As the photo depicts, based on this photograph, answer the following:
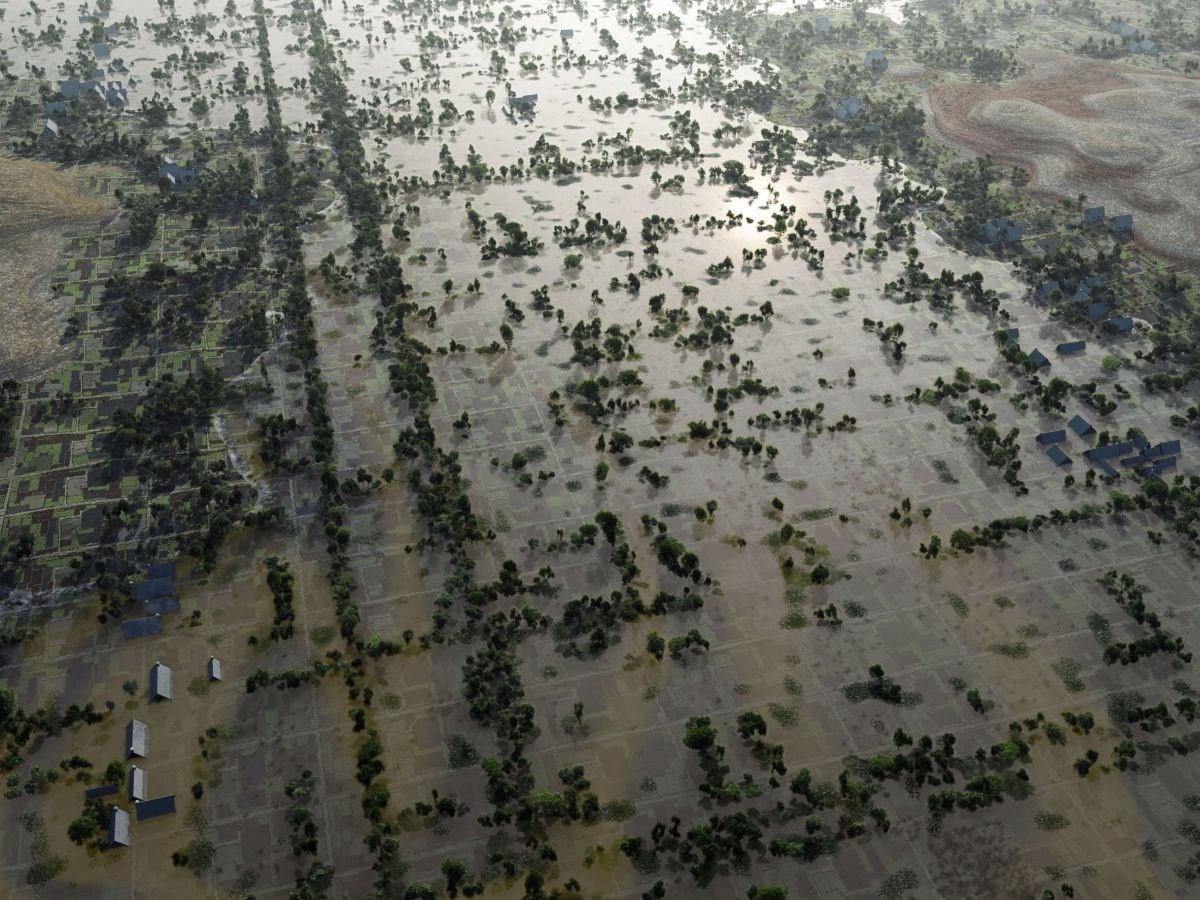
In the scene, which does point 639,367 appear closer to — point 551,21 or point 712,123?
point 712,123

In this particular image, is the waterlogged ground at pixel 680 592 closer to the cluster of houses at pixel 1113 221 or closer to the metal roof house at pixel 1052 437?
the metal roof house at pixel 1052 437

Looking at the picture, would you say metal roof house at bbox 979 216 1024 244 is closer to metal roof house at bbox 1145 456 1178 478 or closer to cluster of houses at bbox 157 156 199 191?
metal roof house at bbox 1145 456 1178 478

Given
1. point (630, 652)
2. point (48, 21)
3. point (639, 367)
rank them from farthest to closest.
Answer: point (48, 21) → point (639, 367) → point (630, 652)

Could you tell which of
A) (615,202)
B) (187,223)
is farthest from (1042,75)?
(187,223)

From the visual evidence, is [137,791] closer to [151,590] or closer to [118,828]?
[118,828]

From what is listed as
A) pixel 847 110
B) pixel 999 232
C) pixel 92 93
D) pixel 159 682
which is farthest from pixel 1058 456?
pixel 92 93

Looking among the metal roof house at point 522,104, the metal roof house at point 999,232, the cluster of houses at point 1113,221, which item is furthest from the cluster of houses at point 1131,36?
the metal roof house at point 522,104

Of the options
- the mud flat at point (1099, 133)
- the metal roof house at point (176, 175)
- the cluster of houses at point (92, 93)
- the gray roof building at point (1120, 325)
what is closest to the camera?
the gray roof building at point (1120, 325)
